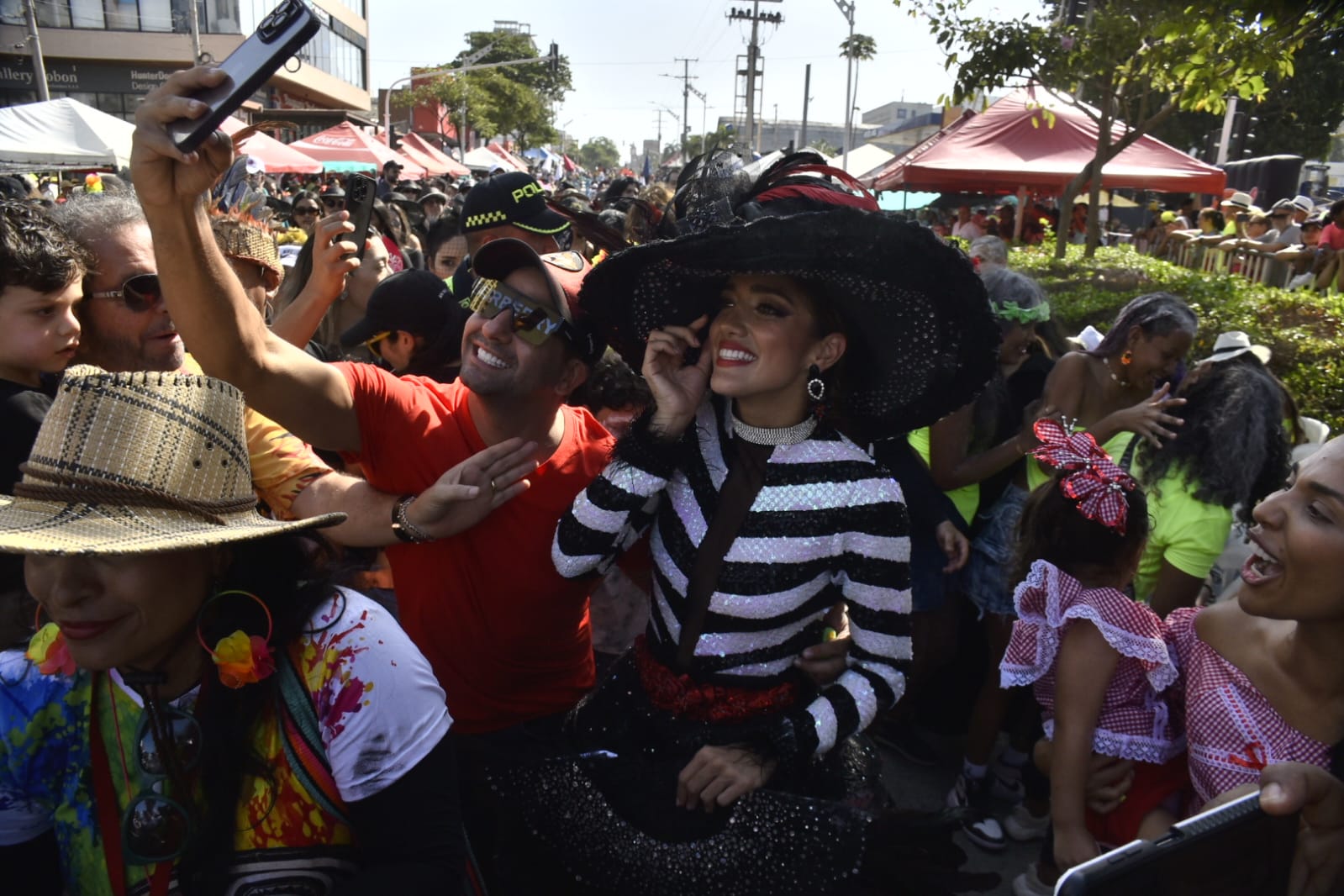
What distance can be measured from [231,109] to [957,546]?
2.54 m

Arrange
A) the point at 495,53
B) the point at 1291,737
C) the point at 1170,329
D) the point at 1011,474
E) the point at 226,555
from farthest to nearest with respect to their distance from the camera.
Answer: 1. the point at 495,53
2. the point at 1011,474
3. the point at 1170,329
4. the point at 1291,737
5. the point at 226,555

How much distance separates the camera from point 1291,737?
1.83 metres

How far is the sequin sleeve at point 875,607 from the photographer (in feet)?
6.19

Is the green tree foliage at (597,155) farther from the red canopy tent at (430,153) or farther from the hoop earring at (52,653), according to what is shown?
the hoop earring at (52,653)

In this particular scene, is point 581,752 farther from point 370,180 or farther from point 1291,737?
point 370,180

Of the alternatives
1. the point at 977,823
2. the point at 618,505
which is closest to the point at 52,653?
the point at 618,505

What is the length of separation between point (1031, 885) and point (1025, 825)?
57 cm

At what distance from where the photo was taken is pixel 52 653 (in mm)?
1566

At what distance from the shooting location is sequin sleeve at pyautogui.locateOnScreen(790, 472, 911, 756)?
189 centimetres

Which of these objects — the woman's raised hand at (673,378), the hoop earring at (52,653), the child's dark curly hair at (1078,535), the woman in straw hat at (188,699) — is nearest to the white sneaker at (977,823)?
the child's dark curly hair at (1078,535)

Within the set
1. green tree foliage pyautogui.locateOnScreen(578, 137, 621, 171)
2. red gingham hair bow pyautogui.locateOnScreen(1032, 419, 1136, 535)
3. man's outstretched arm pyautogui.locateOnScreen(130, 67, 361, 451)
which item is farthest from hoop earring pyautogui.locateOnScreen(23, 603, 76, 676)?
green tree foliage pyautogui.locateOnScreen(578, 137, 621, 171)

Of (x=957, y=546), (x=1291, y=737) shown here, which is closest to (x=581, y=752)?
(x=1291, y=737)

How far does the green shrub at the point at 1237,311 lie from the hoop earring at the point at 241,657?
210 inches

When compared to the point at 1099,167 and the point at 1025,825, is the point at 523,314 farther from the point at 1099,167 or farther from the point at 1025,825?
the point at 1099,167
